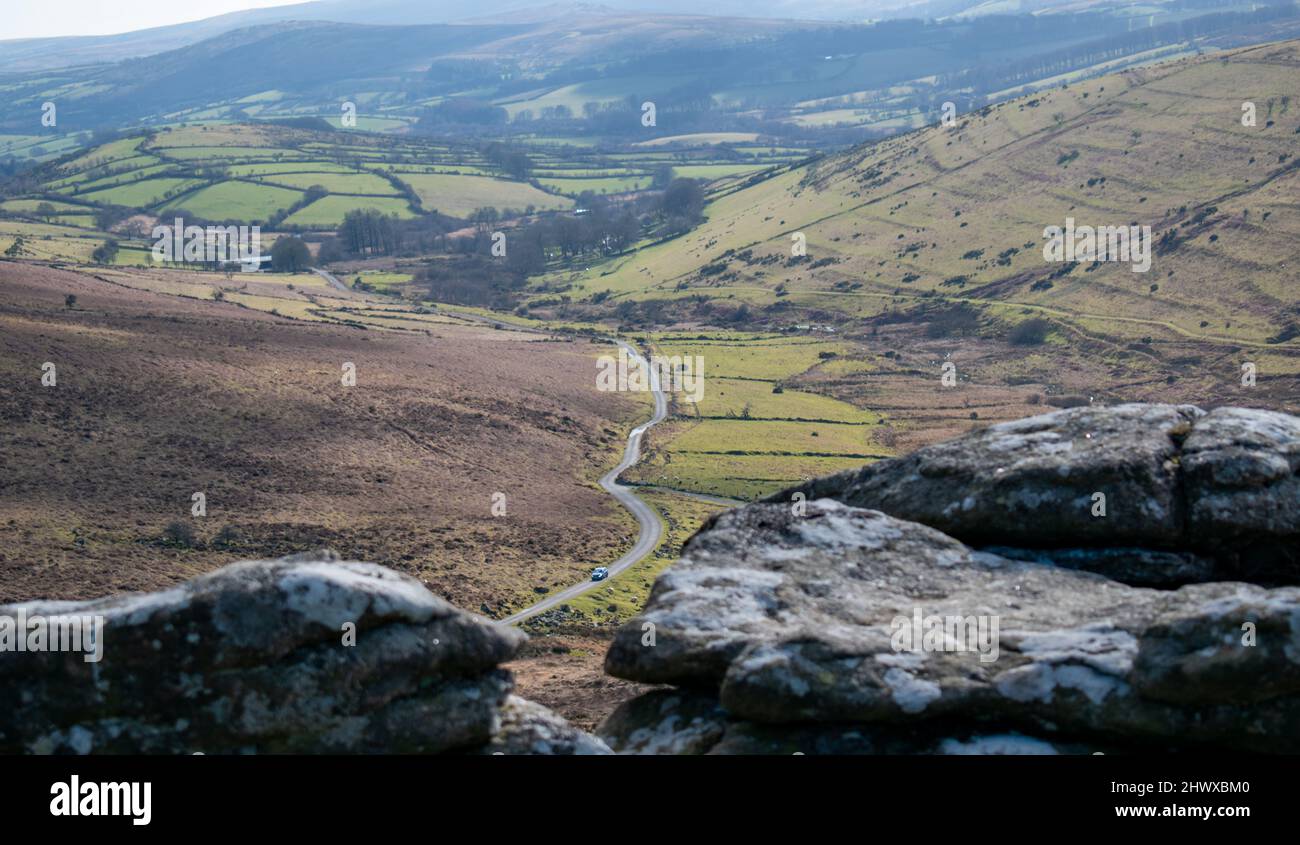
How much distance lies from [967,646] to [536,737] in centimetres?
603

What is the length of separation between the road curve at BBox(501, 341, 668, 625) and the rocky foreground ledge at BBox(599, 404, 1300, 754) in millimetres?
40444

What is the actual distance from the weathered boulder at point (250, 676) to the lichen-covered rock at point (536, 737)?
0.25 m

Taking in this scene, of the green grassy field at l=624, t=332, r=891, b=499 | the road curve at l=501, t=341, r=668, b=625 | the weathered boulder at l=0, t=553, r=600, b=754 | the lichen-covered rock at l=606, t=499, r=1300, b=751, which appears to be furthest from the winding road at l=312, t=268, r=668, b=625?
the weathered boulder at l=0, t=553, r=600, b=754

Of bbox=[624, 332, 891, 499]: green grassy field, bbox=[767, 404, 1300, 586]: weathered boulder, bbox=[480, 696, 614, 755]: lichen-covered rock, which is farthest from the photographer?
bbox=[624, 332, 891, 499]: green grassy field

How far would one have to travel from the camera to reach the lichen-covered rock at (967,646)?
599 inches

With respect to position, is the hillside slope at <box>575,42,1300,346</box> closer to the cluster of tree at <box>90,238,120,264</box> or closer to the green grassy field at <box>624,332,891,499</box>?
the green grassy field at <box>624,332,891,499</box>

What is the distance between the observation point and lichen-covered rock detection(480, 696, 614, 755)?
50.4ft

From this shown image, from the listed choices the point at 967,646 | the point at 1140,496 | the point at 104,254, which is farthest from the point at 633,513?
the point at 104,254

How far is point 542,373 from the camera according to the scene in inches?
4966

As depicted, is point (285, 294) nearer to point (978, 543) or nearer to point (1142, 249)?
point (1142, 249)

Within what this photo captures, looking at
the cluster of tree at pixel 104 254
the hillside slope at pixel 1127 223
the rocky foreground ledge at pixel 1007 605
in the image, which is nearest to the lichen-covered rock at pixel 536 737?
the rocky foreground ledge at pixel 1007 605

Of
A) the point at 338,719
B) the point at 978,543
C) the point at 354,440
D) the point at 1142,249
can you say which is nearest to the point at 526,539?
the point at 354,440

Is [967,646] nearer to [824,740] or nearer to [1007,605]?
[1007,605]

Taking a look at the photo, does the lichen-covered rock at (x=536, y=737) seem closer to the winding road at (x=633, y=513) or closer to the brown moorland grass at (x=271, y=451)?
the winding road at (x=633, y=513)
